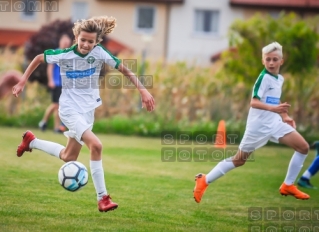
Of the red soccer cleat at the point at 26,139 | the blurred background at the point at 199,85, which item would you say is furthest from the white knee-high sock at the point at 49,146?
the blurred background at the point at 199,85

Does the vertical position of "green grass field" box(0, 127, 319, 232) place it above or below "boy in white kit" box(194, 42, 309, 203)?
below

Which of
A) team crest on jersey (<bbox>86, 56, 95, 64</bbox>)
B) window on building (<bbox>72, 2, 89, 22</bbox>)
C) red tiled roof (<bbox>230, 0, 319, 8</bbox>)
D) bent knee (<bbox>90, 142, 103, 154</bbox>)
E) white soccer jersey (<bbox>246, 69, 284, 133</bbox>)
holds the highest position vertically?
red tiled roof (<bbox>230, 0, 319, 8</bbox>)

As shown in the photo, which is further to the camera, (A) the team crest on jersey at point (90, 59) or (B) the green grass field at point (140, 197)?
(A) the team crest on jersey at point (90, 59)

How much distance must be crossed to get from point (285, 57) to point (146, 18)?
18290 mm

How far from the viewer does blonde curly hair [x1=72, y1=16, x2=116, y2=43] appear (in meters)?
6.06

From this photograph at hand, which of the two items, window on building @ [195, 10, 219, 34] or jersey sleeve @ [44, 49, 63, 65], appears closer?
jersey sleeve @ [44, 49, 63, 65]

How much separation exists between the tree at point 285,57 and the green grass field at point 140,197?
457 centimetres

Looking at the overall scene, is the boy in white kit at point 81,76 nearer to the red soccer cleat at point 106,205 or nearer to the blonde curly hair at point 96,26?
the blonde curly hair at point 96,26

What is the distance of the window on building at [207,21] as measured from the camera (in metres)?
33.1

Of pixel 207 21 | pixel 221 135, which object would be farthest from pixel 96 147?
pixel 207 21

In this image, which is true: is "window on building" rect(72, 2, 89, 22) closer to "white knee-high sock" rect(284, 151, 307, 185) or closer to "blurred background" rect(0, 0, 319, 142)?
"blurred background" rect(0, 0, 319, 142)

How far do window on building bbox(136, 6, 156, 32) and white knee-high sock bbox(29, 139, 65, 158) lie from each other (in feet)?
86.6

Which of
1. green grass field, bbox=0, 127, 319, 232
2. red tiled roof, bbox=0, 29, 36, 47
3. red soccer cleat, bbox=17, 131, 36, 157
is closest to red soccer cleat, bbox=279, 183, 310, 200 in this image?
green grass field, bbox=0, 127, 319, 232

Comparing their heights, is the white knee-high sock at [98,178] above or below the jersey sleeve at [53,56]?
below
